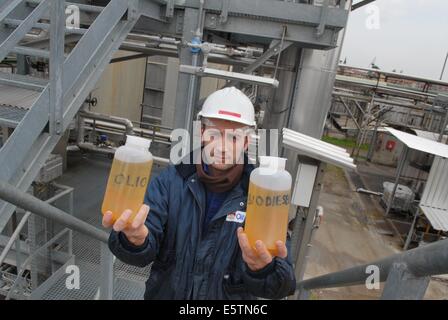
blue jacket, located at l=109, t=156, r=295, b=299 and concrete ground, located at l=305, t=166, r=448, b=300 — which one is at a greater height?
blue jacket, located at l=109, t=156, r=295, b=299

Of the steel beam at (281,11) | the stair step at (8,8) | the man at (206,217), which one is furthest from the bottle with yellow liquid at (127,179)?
the steel beam at (281,11)

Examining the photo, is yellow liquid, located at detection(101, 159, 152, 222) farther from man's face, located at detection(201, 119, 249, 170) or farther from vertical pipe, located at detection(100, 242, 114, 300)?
vertical pipe, located at detection(100, 242, 114, 300)

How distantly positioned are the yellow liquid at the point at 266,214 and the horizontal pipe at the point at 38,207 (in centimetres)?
100

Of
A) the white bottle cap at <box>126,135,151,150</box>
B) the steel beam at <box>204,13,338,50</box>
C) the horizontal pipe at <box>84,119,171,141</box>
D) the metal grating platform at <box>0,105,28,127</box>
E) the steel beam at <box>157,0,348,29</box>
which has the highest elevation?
the steel beam at <box>157,0,348,29</box>

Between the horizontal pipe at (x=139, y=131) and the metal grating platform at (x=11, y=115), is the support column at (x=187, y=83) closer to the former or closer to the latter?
the metal grating platform at (x=11, y=115)

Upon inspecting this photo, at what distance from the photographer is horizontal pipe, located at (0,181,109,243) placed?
4.58 feet

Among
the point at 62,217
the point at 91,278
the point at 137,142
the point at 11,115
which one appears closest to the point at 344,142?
the point at 91,278

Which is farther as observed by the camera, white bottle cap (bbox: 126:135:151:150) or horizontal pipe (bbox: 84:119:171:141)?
horizontal pipe (bbox: 84:119:171:141)

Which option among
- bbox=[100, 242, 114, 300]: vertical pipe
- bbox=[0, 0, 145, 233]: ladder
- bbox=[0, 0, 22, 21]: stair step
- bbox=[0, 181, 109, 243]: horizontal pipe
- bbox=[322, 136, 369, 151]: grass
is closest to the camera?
bbox=[0, 181, 109, 243]: horizontal pipe

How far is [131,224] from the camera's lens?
1.31 metres

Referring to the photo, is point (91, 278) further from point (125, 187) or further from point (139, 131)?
point (139, 131)

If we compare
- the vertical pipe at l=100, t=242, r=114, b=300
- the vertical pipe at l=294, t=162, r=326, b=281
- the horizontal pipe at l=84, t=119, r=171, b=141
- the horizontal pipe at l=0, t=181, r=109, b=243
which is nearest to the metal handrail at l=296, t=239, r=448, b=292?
the horizontal pipe at l=0, t=181, r=109, b=243

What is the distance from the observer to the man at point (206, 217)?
5.34ft

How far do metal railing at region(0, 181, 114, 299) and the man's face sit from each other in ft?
2.72
